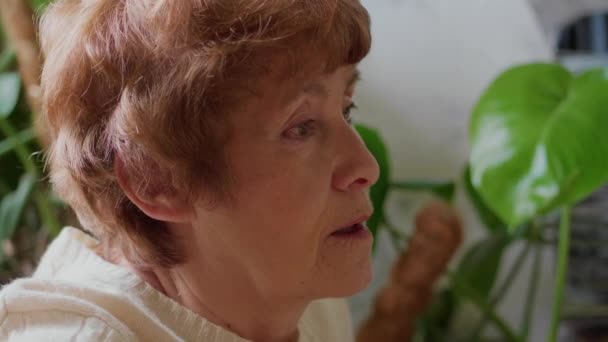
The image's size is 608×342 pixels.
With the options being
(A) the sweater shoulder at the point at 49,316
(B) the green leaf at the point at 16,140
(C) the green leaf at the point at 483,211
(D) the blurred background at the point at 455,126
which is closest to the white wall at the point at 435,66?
(D) the blurred background at the point at 455,126

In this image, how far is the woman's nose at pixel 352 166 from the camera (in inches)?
30.5

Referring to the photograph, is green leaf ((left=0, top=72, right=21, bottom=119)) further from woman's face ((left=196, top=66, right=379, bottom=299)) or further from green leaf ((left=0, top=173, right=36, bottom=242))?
woman's face ((left=196, top=66, right=379, bottom=299))

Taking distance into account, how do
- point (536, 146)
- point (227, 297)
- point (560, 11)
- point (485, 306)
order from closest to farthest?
point (227, 297) → point (536, 146) → point (485, 306) → point (560, 11)

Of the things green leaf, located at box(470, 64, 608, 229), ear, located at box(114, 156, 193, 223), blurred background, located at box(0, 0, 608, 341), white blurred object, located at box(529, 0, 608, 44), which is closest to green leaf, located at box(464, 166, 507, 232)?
blurred background, located at box(0, 0, 608, 341)

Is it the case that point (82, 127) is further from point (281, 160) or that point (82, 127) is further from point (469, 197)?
point (469, 197)

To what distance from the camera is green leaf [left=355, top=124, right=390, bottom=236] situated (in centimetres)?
134

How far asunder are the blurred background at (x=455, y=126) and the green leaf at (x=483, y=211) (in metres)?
0.02

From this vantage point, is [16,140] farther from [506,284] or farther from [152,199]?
[506,284]

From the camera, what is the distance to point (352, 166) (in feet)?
2.55

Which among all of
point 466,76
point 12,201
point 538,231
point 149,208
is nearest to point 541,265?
point 538,231

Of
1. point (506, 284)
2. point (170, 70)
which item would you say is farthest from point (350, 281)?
point (506, 284)

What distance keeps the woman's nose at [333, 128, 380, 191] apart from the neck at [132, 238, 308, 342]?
0.41 ft

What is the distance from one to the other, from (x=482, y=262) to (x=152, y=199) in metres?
0.86

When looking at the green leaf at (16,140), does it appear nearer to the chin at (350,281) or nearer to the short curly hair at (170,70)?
the short curly hair at (170,70)
